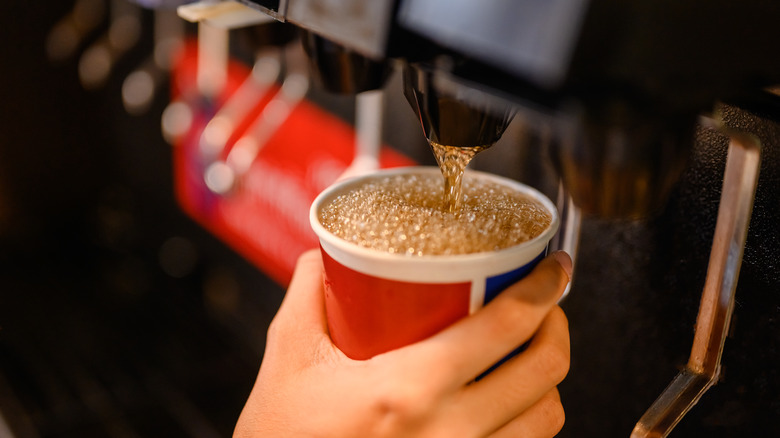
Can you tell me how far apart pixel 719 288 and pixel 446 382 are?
0.23m

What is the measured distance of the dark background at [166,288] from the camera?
0.72m

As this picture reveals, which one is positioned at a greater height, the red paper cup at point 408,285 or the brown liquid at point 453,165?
the brown liquid at point 453,165

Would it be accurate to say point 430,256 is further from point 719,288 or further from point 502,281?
point 719,288

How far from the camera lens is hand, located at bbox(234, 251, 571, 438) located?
53 cm

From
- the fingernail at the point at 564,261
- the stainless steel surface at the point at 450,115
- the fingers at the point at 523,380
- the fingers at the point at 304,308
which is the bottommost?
the fingers at the point at 304,308

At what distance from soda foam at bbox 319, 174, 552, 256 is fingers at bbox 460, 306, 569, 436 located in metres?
0.09

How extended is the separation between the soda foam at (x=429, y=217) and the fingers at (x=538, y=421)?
146mm

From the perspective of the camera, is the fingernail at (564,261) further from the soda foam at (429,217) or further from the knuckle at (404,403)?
the knuckle at (404,403)

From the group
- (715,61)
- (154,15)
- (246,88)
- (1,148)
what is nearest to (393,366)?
(715,61)

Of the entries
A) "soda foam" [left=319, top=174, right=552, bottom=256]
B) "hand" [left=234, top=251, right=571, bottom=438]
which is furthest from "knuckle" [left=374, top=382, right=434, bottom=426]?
"soda foam" [left=319, top=174, right=552, bottom=256]

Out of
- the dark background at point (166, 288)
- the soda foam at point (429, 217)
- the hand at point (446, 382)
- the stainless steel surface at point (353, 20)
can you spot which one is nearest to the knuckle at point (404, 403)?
the hand at point (446, 382)

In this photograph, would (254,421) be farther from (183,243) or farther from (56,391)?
(183,243)

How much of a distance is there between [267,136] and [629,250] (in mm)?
A: 1001

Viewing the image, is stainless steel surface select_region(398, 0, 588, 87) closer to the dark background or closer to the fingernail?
the fingernail
